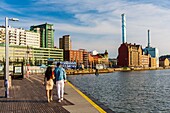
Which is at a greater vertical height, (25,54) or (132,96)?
(25,54)

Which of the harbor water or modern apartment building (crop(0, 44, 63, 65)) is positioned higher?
modern apartment building (crop(0, 44, 63, 65))

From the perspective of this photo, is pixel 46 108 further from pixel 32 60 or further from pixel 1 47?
pixel 32 60

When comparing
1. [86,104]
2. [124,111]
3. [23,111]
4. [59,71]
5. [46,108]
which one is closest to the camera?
[23,111]

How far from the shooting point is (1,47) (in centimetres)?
16912

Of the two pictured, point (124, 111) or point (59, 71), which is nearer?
point (59, 71)

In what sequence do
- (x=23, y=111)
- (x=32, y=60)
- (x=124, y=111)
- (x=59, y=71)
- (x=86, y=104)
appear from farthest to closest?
(x=32, y=60) < (x=124, y=111) < (x=59, y=71) < (x=86, y=104) < (x=23, y=111)


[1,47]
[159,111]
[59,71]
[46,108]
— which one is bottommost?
[159,111]

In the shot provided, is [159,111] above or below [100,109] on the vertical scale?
below

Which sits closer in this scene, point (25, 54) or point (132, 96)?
point (132, 96)

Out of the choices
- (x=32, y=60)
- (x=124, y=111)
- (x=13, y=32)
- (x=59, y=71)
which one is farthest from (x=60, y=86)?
(x=13, y=32)

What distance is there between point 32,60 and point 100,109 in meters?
179

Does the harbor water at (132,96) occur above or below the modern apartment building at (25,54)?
below

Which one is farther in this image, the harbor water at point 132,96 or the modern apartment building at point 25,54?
the modern apartment building at point 25,54

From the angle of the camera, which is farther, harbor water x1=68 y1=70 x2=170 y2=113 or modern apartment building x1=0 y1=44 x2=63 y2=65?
modern apartment building x1=0 y1=44 x2=63 y2=65
